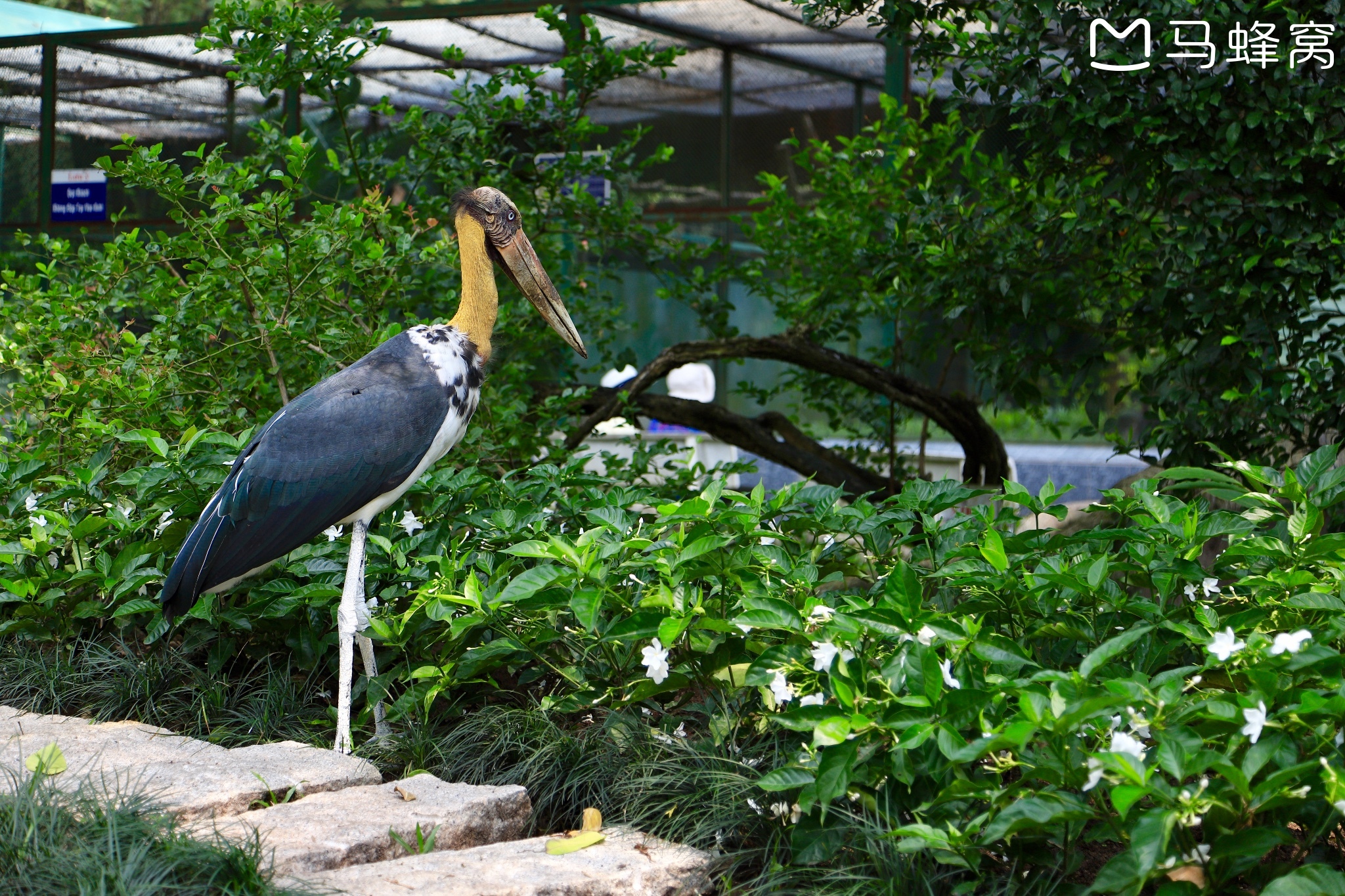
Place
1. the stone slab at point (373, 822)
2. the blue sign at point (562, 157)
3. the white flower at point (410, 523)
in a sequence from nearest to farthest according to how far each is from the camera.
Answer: the stone slab at point (373, 822) < the white flower at point (410, 523) < the blue sign at point (562, 157)

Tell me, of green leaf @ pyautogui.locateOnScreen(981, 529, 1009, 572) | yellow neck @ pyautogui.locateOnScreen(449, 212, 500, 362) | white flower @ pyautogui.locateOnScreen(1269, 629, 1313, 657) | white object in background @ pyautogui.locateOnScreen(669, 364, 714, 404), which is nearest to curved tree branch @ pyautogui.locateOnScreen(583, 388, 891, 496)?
yellow neck @ pyautogui.locateOnScreen(449, 212, 500, 362)

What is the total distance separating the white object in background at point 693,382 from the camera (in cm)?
902

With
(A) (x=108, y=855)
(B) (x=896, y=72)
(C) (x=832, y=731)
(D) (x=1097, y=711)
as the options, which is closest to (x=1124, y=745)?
(D) (x=1097, y=711)

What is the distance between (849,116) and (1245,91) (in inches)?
227

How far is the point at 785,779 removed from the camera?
2.35 metres

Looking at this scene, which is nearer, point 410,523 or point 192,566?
point 192,566

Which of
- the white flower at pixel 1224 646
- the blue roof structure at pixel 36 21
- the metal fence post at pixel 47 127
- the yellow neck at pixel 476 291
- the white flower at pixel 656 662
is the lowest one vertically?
the white flower at pixel 656 662

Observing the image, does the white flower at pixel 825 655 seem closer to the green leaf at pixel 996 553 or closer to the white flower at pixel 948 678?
the white flower at pixel 948 678

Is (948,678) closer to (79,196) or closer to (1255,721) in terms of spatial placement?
(1255,721)

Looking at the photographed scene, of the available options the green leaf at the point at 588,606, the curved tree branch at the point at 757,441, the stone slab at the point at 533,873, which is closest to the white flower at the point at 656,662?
the green leaf at the point at 588,606

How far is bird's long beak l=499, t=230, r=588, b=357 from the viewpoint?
3.79 metres

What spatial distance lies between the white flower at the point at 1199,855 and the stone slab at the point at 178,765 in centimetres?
181

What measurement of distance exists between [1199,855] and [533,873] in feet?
3.99

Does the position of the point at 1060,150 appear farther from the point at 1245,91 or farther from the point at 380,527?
the point at 380,527
